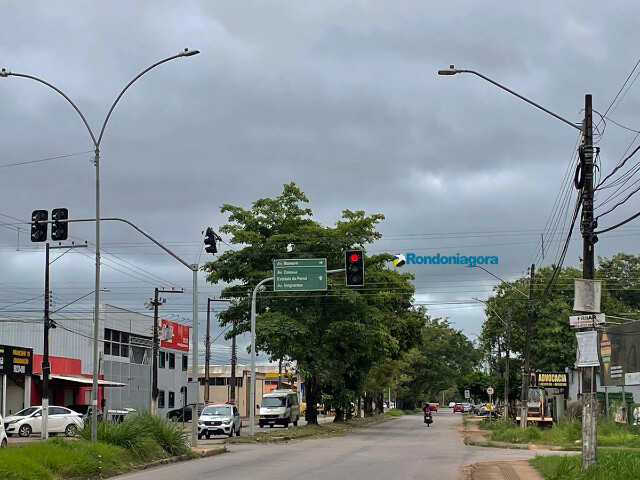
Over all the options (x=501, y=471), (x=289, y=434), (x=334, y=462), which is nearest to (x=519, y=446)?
(x=289, y=434)

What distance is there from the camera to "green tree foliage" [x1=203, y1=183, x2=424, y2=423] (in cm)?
4891

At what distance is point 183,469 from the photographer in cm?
2291

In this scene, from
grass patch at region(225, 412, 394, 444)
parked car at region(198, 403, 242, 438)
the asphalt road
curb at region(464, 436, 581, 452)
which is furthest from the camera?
parked car at region(198, 403, 242, 438)

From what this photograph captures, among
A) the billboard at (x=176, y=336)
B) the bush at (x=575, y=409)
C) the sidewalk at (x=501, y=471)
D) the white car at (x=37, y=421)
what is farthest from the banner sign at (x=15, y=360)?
the sidewalk at (x=501, y=471)

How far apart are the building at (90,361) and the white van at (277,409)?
33.4 feet

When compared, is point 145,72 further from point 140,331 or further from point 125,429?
point 140,331

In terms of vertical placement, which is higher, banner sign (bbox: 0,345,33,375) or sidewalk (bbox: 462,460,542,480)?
banner sign (bbox: 0,345,33,375)

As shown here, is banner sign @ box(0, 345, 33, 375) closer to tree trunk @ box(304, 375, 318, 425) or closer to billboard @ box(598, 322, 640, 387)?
tree trunk @ box(304, 375, 318, 425)

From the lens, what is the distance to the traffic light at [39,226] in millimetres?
22906

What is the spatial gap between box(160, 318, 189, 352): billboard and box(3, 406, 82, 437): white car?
92.9 ft

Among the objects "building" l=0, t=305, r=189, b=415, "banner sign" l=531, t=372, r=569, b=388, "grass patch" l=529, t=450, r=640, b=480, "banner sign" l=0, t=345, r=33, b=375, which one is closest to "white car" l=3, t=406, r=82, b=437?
"building" l=0, t=305, r=189, b=415

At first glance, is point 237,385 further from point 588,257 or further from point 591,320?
point 591,320

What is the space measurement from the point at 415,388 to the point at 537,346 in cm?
5548

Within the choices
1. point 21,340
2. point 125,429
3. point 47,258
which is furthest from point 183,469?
point 21,340
